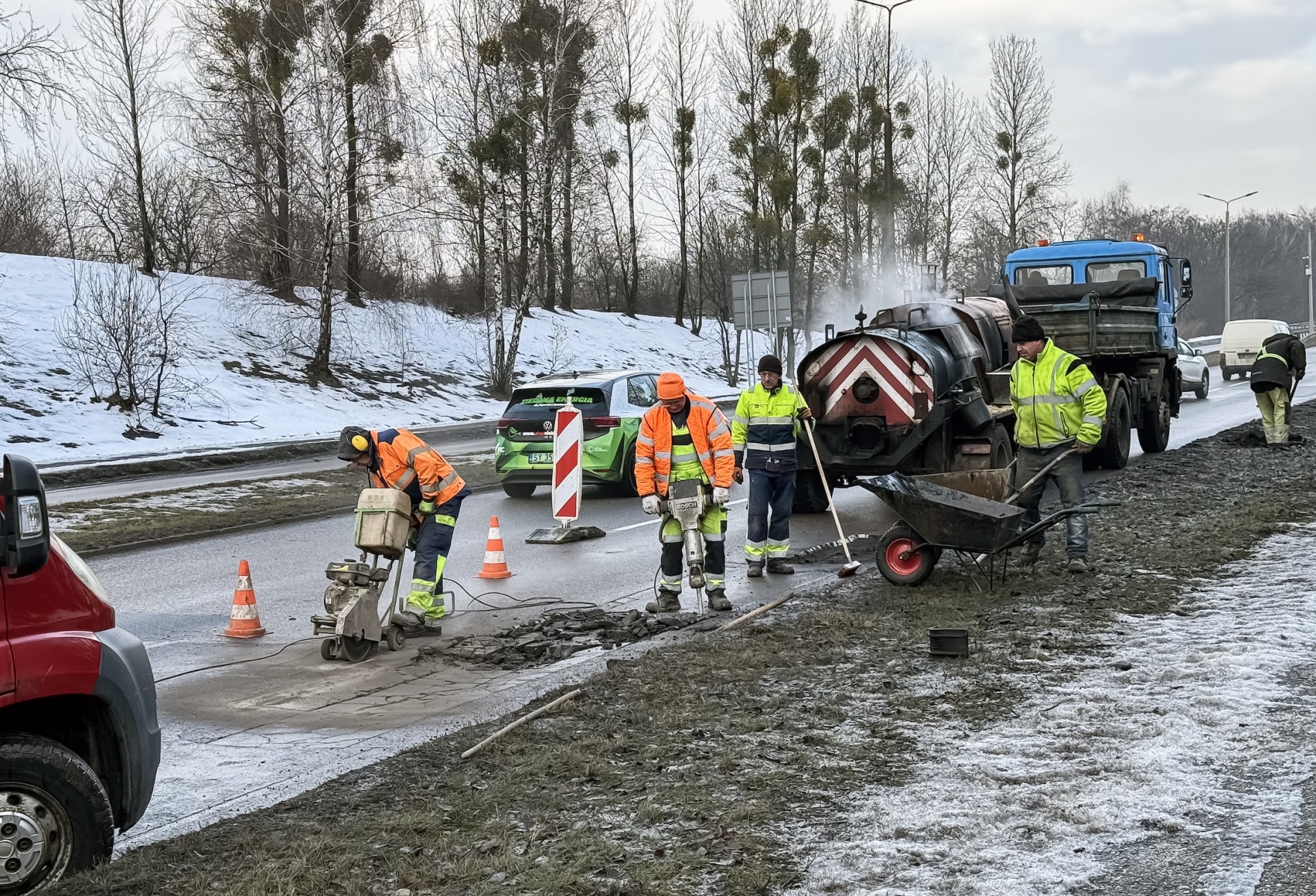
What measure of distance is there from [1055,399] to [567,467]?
5278 mm

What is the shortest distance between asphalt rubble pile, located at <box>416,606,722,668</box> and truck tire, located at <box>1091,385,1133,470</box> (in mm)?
9786

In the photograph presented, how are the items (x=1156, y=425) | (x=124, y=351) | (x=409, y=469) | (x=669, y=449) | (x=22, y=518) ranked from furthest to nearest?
(x=124, y=351)
(x=1156, y=425)
(x=669, y=449)
(x=409, y=469)
(x=22, y=518)

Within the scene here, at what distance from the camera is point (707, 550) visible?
9.82 metres

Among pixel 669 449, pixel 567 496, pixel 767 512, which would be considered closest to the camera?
pixel 669 449

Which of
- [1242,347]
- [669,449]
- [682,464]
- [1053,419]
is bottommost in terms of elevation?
[682,464]

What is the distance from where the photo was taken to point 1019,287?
19.2m

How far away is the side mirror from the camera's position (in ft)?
12.5

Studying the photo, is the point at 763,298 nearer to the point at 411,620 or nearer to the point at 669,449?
the point at 669,449

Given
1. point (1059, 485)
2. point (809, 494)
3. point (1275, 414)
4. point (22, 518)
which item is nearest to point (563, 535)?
point (809, 494)

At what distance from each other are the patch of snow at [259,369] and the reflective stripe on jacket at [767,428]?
15.1 m

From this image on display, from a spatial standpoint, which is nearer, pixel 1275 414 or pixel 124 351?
pixel 1275 414

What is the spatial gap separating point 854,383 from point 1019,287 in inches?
273

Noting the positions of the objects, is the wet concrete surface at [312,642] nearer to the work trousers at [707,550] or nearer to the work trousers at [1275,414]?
the work trousers at [707,550]

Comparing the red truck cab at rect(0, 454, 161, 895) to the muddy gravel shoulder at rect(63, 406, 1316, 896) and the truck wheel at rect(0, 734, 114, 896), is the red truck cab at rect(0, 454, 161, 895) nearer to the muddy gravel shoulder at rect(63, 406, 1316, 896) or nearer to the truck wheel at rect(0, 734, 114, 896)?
the truck wheel at rect(0, 734, 114, 896)
